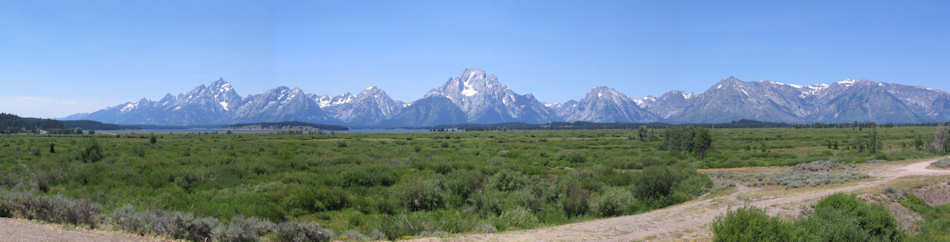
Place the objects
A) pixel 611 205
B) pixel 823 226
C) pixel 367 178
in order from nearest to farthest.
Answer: pixel 823 226, pixel 611 205, pixel 367 178

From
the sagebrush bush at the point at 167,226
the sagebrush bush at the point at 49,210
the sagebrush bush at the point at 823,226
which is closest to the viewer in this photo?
the sagebrush bush at the point at 823,226

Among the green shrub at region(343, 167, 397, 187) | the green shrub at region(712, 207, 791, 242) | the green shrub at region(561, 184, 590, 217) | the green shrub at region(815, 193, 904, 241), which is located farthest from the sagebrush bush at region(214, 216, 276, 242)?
the green shrub at region(815, 193, 904, 241)

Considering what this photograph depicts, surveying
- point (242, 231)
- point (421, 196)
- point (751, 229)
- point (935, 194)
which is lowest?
point (421, 196)

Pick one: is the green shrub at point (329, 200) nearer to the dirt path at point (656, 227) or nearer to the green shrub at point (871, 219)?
the dirt path at point (656, 227)

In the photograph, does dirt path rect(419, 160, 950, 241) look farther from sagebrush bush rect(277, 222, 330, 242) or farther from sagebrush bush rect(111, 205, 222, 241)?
sagebrush bush rect(111, 205, 222, 241)

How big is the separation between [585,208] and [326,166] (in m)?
21.4

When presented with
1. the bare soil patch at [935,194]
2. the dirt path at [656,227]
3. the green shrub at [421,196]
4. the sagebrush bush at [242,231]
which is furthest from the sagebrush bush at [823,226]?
the green shrub at [421,196]

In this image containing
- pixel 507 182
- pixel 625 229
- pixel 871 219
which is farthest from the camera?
pixel 507 182

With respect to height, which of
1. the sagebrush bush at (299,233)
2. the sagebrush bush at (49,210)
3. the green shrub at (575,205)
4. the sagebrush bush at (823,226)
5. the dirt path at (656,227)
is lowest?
the green shrub at (575,205)

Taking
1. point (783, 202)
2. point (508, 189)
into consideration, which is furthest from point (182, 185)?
point (783, 202)

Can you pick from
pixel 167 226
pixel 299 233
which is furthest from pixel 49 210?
pixel 299 233

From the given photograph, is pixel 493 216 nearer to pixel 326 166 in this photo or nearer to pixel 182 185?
pixel 182 185

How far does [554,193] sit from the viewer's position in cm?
2034

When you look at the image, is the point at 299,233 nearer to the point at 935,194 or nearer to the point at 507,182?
the point at 507,182
